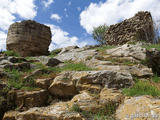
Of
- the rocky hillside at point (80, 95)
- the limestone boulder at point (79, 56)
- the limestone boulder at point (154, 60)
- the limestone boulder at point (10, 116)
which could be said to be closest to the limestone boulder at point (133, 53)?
the limestone boulder at point (154, 60)

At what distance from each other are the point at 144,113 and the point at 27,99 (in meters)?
2.92

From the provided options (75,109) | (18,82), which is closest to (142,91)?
(75,109)

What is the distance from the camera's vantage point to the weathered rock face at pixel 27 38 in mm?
11211

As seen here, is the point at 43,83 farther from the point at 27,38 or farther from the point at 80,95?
the point at 27,38

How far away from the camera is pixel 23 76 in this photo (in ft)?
14.9

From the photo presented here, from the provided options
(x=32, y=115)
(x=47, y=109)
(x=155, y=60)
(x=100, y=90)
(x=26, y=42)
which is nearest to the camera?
(x=32, y=115)

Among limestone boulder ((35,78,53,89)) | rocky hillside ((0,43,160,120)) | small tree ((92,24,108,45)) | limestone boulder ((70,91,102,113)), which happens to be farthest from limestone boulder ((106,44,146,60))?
small tree ((92,24,108,45))

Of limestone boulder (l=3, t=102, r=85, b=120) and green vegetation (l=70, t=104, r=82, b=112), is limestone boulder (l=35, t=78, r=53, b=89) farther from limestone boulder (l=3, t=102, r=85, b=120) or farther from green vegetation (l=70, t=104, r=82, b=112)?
green vegetation (l=70, t=104, r=82, b=112)

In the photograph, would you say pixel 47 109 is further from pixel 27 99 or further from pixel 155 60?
pixel 155 60

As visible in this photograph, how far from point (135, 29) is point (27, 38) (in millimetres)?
10390

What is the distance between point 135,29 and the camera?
1327cm

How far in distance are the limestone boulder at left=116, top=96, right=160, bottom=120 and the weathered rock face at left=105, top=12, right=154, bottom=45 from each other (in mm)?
11449

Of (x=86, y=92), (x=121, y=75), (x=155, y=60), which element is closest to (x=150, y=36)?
(x=155, y=60)

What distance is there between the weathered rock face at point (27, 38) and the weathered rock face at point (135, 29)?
8.00 metres
